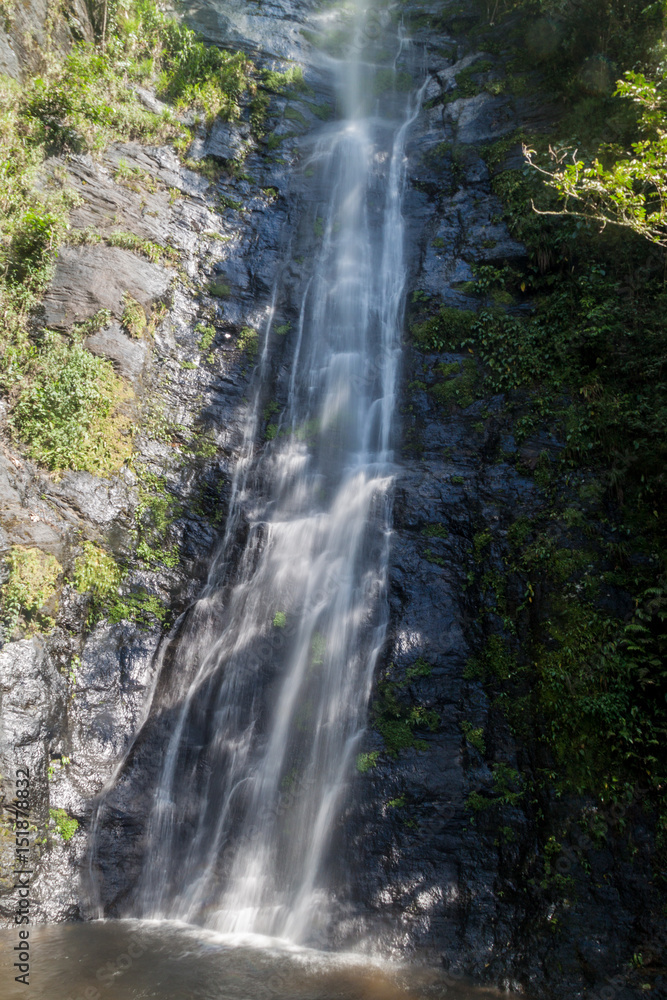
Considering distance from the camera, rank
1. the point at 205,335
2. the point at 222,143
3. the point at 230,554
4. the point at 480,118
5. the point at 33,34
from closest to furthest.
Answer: the point at 230,554 < the point at 33,34 < the point at 205,335 < the point at 480,118 < the point at 222,143

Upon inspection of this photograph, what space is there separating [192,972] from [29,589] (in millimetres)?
4688

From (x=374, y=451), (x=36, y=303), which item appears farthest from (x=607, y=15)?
(x=36, y=303)

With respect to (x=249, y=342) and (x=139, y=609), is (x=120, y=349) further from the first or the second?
(x=139, y=609)

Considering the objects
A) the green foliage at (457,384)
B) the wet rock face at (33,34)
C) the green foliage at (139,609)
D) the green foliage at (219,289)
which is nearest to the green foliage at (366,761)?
the green foliage at (139,609)

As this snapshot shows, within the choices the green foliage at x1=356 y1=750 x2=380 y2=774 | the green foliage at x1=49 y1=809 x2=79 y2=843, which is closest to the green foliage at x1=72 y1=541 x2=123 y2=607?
the green foliage at x1=49 y1=809 x2=79 y2=843

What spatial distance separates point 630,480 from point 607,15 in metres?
9.79

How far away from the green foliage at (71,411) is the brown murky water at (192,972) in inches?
234

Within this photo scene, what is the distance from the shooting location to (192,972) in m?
5.50

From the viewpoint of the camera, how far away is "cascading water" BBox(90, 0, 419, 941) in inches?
277

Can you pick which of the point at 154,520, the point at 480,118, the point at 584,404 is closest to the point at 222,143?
the point at 480,118

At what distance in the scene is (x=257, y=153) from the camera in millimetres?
14297

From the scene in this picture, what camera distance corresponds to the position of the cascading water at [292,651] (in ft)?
23.1

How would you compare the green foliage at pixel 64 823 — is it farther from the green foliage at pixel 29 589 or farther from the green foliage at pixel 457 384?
the green foliage at pixel 457 384

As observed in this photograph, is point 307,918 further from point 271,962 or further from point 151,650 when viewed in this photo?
point 151,650
